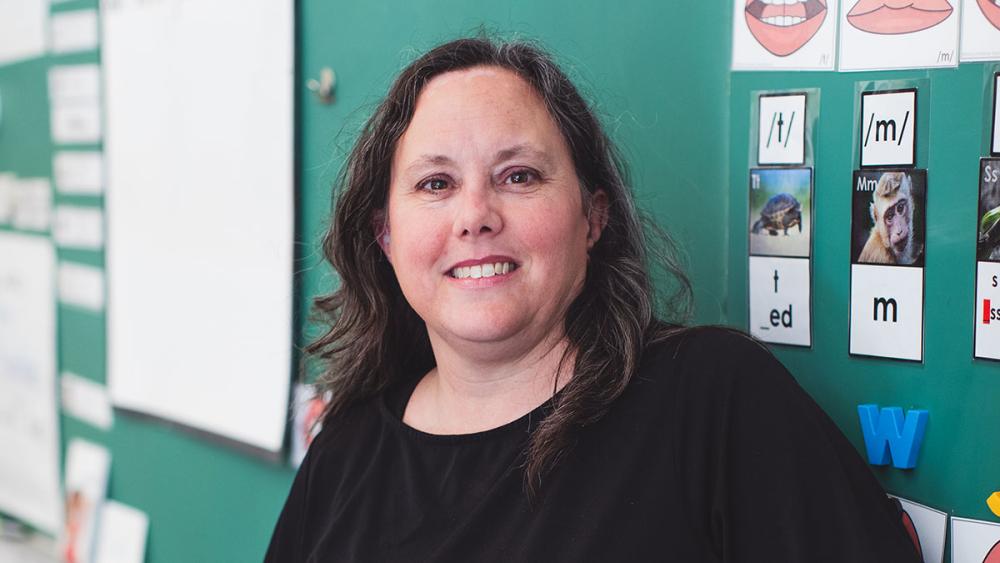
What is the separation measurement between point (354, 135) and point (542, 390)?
1.59 feet

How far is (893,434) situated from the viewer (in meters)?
1.05

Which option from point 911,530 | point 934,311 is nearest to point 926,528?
point 911,530

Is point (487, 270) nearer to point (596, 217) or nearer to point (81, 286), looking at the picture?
point (596, 217)

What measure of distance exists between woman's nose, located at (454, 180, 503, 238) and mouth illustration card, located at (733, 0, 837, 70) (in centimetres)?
33

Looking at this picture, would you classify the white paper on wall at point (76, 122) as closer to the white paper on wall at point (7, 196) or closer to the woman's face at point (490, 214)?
the white paper on wall at point (7, 196)

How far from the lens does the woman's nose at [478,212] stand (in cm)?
109

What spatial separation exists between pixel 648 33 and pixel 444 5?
0.38 meters

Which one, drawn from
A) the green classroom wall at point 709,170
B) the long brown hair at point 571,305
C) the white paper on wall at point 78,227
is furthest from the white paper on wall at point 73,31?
the long brown hair at point 571,305

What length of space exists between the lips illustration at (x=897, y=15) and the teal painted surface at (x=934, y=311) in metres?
0.05

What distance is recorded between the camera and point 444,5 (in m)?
1.52

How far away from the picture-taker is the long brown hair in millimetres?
1088

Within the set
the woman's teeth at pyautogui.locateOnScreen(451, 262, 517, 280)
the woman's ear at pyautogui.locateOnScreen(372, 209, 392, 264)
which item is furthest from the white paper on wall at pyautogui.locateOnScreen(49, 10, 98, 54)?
the woman's teeth at pyautogui.locateOnScreen(451, 262, 517, 280)

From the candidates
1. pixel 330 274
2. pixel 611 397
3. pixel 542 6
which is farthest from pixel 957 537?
pixel 330 274

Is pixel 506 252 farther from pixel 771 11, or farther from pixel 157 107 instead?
pixel 157 107
